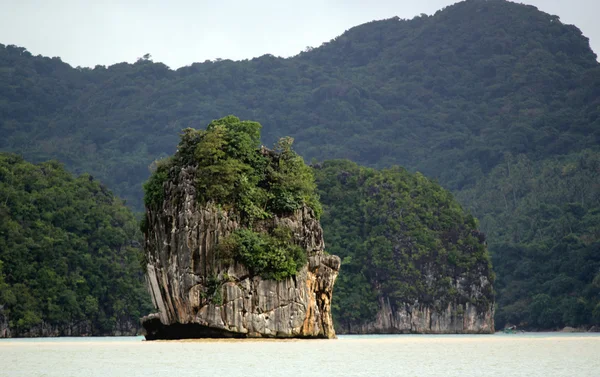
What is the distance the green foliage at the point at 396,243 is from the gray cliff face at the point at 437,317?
0.96 feet

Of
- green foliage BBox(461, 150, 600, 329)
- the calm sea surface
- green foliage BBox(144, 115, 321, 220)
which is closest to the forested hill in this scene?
green foliage BBox(461, 150, 600, 329)

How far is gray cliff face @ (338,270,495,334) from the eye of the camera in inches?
3839

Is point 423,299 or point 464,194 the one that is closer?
point 423,299

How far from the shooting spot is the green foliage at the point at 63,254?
272 feet

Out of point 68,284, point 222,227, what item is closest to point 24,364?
point 222,227

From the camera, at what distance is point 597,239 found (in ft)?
347

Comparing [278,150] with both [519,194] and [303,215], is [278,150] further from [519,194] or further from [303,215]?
[519,194]

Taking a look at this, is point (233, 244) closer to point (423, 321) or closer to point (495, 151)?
point (423, 321)

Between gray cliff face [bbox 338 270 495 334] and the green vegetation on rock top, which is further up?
the green vegetation on rock top

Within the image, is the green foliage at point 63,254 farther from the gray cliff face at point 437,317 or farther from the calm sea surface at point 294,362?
the calm sea surface at point 294,362

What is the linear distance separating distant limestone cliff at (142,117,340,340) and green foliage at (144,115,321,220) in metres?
0.06

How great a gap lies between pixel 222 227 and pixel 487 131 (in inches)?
5146

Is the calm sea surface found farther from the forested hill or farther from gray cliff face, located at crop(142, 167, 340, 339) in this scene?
the forested hill

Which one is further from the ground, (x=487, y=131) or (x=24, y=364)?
(x=487, y=131)
